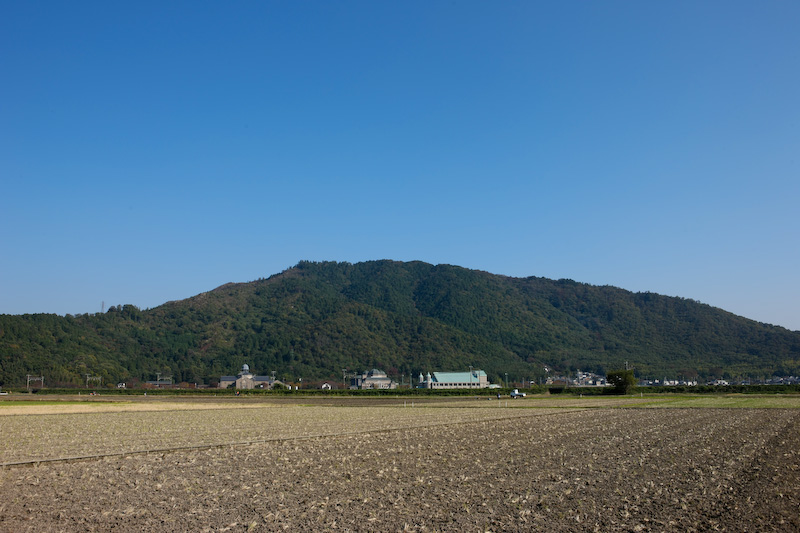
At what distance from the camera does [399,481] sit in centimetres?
1733

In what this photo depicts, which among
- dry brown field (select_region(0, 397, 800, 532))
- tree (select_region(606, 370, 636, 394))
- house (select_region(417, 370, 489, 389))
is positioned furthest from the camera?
house (select_region(417, 370, 489, 389))

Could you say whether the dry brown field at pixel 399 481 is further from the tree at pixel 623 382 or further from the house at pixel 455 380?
the house at pixel 455 380

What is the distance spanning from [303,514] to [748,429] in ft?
96.5

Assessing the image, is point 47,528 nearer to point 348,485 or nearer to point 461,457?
point 348,485

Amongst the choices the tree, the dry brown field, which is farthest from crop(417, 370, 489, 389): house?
the dry brown field

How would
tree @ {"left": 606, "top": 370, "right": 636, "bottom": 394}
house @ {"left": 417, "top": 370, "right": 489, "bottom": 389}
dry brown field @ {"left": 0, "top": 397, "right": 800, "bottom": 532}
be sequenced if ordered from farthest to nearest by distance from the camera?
1. house @ {"left": 417, "top": 370, "right": 489, "bottom": 389}
2. tree @ {"left": 606, "top": 370, "right": 636, "bottom": 394}
3. dry brown field @ {"left": 0, "top": 397, "right": 800, "bottom": 532}

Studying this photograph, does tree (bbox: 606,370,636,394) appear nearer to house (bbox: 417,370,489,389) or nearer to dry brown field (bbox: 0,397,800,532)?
house (bbox: 417,370,489,389)

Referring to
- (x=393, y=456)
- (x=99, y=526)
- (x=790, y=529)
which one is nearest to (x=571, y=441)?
(x=393, y=456)

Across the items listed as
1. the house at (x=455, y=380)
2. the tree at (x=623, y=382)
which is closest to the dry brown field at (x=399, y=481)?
the tree at (x=623, y=382)

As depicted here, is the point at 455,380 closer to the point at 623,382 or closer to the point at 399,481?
the point at 623,382

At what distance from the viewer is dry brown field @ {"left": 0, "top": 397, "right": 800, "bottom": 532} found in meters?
12.9

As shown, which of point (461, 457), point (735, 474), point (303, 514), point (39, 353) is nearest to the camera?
point (303, 514)

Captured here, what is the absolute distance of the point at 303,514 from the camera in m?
13.4

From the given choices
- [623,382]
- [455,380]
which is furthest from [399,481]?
[455,380]
